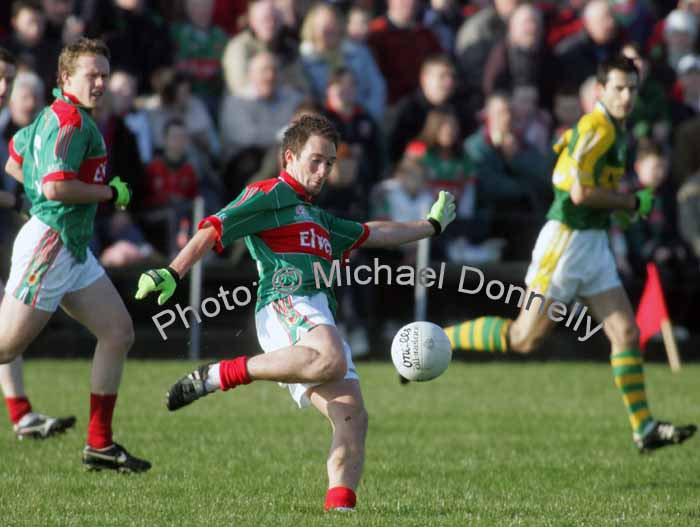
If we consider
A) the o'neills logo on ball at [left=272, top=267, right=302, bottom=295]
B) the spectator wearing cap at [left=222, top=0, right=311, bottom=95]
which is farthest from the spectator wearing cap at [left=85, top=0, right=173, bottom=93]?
the o'neills logo on ball at [left=272, top=267, right=302, bottom=295]

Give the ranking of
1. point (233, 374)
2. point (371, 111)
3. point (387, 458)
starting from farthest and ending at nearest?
→ point (371, 111), point (387, 458), point (233, 374)

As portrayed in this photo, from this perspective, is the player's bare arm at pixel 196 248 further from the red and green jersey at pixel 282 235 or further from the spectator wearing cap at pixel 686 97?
the spectator wearing cap at pixel 686 97

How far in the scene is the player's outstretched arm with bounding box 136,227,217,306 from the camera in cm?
675

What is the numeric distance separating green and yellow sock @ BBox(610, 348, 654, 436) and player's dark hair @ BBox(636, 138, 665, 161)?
6.16 m

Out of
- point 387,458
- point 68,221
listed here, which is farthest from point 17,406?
point 387,458

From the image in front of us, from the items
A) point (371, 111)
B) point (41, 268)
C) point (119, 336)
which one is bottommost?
point (119, 336)

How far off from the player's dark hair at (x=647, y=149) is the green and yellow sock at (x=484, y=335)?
206 inches

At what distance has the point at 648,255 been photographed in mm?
15625

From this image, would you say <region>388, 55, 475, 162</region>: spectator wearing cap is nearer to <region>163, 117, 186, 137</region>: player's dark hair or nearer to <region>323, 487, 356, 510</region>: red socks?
<region>163, 117, 186, 137</region>: player's dark hair

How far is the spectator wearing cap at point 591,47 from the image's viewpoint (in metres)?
17.1

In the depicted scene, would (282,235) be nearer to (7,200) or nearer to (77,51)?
(77,51)

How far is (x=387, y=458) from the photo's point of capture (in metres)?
9.23

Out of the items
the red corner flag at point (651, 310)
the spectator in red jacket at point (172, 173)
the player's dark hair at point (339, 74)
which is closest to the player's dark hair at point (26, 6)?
the spectator in red jacket at point (172, 173)

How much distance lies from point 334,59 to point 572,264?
273 inches
